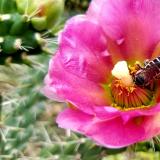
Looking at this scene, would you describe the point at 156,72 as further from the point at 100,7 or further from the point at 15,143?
the point at 15,143

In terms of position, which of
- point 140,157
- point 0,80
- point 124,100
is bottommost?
point 140,157

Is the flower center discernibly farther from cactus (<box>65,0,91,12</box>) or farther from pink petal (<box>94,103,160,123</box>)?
cactus (<box>65,0,91,12</box>)

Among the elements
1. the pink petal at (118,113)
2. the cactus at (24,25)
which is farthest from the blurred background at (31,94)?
the pink petal at (118,113)

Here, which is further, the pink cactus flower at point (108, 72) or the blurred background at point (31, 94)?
the blurred background at point (31, 94)

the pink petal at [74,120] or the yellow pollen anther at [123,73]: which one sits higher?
the yellow pollen anther at [123,73]

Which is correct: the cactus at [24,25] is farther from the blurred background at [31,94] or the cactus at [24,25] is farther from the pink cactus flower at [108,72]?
the pink cactus flower at [108,72]

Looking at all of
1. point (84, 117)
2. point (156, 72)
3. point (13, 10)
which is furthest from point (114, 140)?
point (13, 10)

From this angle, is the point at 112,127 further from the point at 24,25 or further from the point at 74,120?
the point at 24,25

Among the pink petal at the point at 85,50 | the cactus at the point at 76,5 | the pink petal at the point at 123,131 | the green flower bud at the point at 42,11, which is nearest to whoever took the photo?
the pink petal at the point at 123,131
